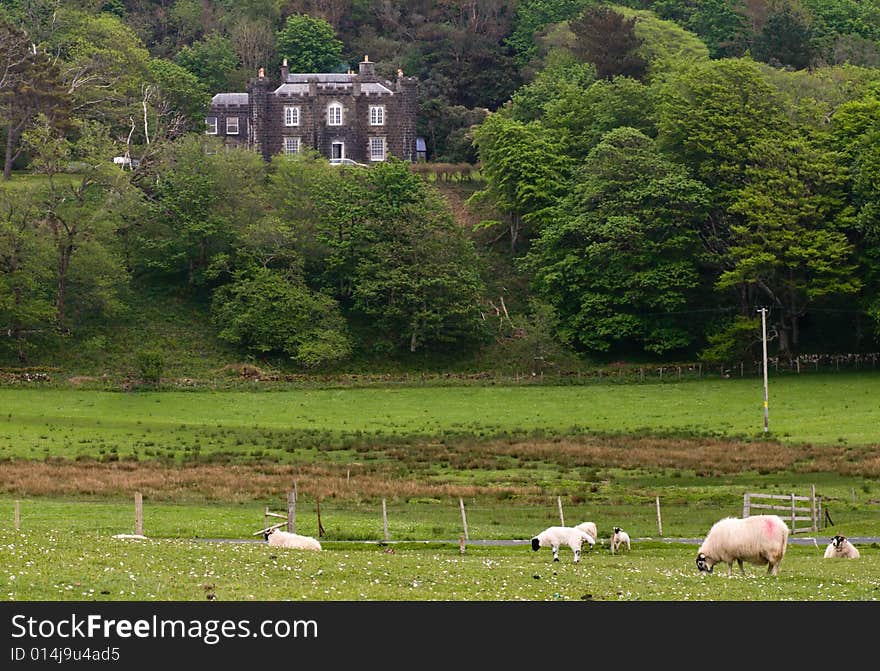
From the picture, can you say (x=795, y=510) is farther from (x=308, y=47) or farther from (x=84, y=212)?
(x=308, y=47)

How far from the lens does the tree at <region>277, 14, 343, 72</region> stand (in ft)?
493

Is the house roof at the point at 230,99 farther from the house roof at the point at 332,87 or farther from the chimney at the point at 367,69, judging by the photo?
the chimney at the point at 367,69

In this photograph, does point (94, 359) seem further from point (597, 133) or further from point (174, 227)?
point (597, 133)

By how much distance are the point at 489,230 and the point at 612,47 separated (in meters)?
26.2

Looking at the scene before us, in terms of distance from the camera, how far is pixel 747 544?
3189cm

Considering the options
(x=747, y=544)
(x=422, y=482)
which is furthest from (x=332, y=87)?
(x=747, y=544)

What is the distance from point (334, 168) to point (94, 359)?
32.2 m

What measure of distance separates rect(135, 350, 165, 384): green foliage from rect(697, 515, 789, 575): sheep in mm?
65001

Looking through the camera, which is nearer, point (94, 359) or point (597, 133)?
point (94, 359)

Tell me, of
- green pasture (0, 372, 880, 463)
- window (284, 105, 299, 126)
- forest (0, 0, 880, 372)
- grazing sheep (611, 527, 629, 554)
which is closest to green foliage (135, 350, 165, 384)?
forest (0, 0, 880, 372)

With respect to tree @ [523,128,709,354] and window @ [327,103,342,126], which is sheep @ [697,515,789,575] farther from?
Answer: window @ [327,103,342,126]
